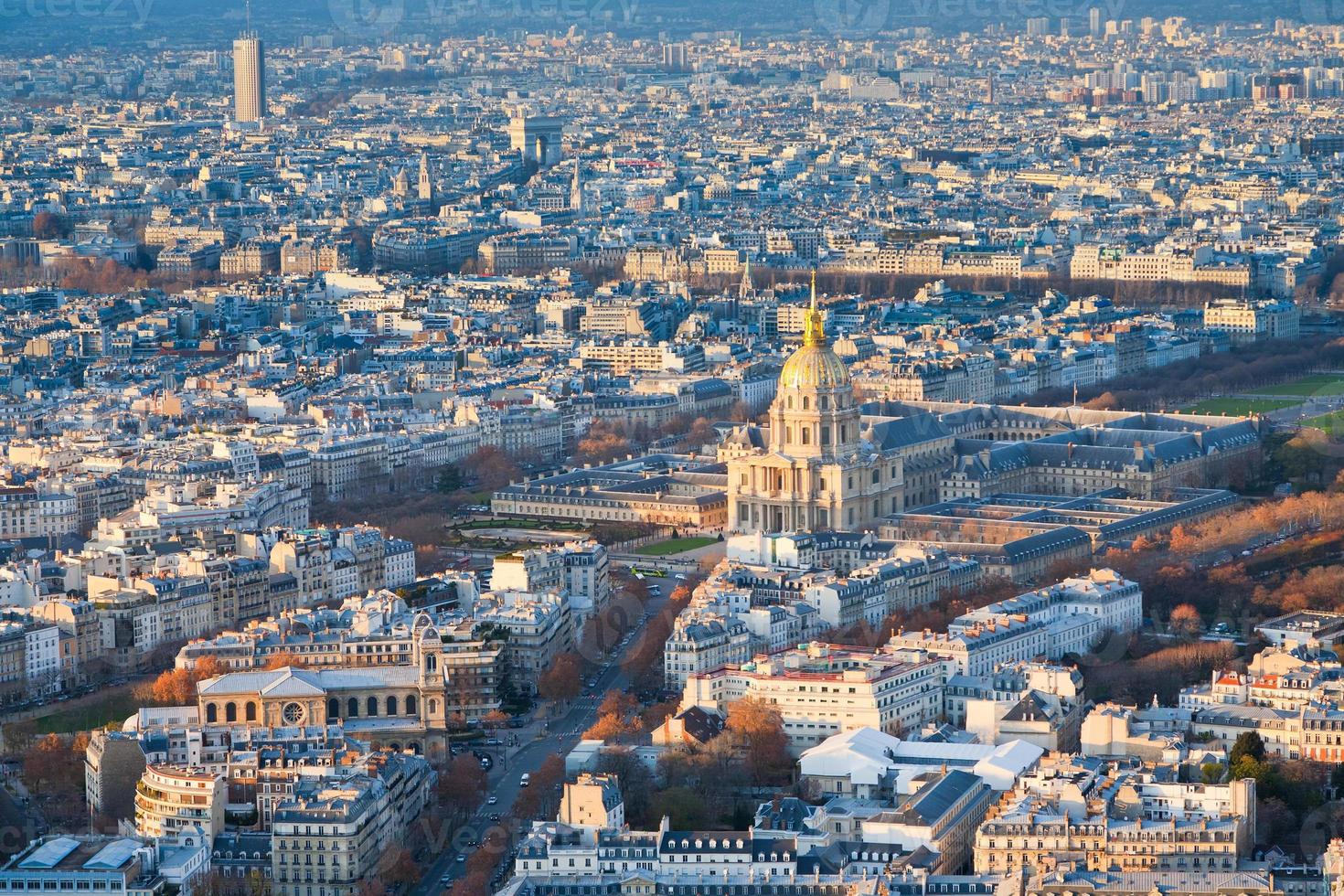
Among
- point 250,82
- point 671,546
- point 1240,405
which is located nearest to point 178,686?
point 671,546

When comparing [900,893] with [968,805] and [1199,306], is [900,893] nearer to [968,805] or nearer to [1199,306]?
[968,805]

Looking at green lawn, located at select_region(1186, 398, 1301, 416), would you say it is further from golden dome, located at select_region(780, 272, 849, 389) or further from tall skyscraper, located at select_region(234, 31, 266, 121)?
tall skyscraper, located at select_region(234, 31, 266, 121)

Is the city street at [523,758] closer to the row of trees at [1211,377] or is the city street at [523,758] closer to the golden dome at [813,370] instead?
the golden dome at [813,370]

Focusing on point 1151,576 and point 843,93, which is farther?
point 843,93

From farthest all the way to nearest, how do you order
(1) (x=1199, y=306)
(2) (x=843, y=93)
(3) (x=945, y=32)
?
(3) (x=945, y=32)
(2) (x=843, y=93)
(1) (x=1199, y=306)

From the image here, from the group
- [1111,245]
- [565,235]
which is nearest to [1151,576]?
[1111,245]
